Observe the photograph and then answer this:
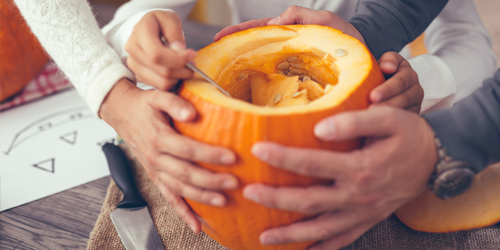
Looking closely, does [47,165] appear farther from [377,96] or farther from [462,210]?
[462,210]

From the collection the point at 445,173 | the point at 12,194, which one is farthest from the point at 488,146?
the point at 12,194

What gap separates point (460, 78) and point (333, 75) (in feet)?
1.64

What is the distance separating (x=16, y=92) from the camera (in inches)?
40.1

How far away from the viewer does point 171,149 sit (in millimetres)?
393

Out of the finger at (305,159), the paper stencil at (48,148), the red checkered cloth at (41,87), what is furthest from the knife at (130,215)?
the red checkered cloth at (41,87)

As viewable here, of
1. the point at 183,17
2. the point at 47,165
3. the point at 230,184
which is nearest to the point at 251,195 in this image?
the point at 230,184

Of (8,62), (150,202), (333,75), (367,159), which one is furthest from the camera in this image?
(8,62)

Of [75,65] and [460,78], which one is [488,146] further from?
[75,65]

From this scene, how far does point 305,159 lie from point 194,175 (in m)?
0.14

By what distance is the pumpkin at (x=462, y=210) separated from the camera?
1.65 ft

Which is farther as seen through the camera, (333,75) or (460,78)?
(460,78)

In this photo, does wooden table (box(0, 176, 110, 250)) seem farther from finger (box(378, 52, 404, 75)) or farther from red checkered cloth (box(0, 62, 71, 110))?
finger (box(378, 52, 404, 75))

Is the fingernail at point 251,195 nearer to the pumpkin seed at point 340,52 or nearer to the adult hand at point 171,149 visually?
the adult hand at point 171,149

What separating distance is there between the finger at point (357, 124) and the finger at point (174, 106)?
0.16 metres
